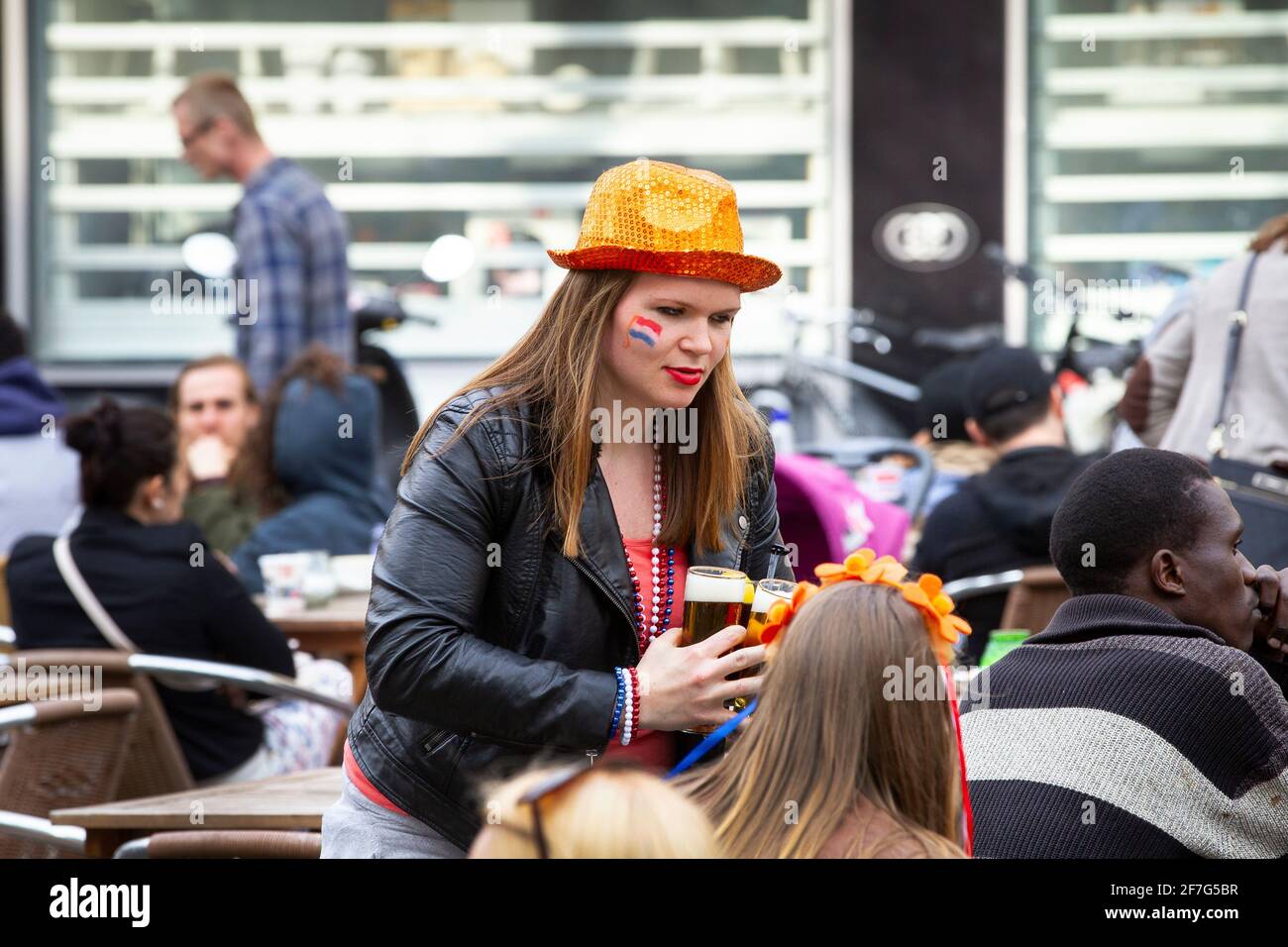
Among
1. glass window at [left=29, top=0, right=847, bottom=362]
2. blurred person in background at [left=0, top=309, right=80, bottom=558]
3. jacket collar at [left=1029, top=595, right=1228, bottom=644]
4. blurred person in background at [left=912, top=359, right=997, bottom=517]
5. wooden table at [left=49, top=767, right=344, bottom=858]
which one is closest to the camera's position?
jacket collar at [left=1029, top=595, right=1228, bottom=644]

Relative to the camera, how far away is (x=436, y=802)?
7.37ft

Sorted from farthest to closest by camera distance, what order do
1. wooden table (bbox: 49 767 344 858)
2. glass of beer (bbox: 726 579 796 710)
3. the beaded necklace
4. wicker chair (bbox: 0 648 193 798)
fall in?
wicker chair (bbox: 0 648 193 798) → wooden table (bbox: 49 767 344 858) → the beaded necklace → glass of beer (bbox: 726 579 796 710)

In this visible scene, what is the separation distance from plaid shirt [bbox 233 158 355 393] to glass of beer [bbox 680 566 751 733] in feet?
15.3

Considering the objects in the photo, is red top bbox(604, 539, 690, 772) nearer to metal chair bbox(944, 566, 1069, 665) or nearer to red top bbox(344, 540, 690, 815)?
red top bbox(344, 540, 690, 815)

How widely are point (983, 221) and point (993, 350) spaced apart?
417 centimetres

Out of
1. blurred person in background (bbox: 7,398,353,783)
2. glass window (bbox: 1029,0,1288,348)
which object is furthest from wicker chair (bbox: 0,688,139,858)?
glass window (bbox: 1029,0,1288,348)

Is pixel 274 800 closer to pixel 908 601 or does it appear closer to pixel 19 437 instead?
pixel 908 601

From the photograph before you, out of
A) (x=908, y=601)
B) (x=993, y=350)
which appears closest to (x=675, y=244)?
(x=908, y=601)

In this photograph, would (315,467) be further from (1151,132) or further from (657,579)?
Answer: (1151,132)

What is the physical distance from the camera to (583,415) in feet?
7.55

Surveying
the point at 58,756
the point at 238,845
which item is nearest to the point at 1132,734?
the point at 238,845

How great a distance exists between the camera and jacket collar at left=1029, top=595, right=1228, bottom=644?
2.52 meters

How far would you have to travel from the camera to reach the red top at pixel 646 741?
228 cm

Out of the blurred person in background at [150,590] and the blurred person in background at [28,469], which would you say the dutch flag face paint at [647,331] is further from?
the blurred person in background at [28,469]
